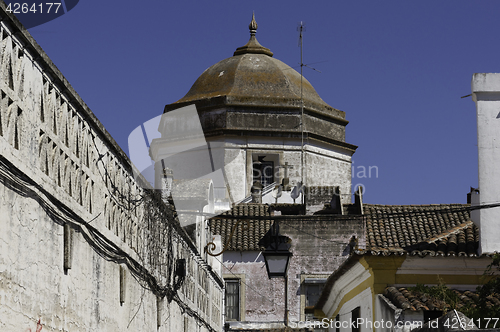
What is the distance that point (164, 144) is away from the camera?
33469 millimetres

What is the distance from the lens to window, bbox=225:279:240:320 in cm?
2645

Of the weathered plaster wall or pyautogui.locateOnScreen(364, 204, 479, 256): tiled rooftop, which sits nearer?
the weathered plaster wall

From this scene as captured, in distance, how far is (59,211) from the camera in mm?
7742

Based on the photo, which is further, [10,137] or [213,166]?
[213,166]

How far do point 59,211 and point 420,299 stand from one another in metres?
6.04

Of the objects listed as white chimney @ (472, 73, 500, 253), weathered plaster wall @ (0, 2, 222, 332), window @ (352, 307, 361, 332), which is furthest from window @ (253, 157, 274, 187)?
weathered plaster wall @ (0, 2, 222, 332)

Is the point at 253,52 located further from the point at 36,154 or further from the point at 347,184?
the point at 36,154

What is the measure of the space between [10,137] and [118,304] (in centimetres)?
410

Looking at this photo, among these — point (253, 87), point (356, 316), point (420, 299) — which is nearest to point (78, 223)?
point (420, 299)

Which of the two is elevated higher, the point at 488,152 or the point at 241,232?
the point at 488,152

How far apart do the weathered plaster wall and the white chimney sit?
18.8 feet

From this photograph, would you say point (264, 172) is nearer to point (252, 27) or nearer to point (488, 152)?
point (252, 27)

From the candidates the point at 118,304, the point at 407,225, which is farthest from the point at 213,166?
the point at 118,304

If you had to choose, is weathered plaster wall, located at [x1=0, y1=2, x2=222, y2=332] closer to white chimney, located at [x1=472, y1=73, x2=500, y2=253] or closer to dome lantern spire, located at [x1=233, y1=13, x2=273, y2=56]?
white chimney, located at [x1=472, y1=73, x2=500, y2=253]
